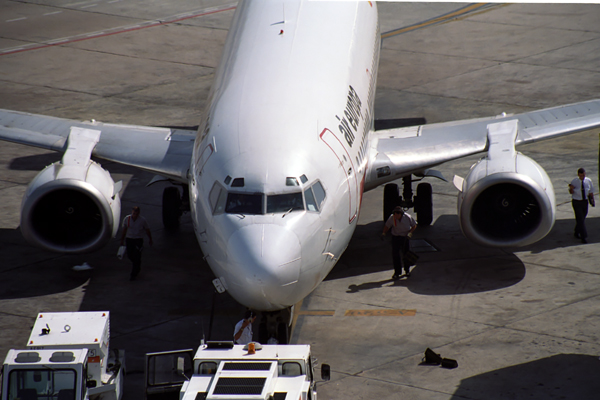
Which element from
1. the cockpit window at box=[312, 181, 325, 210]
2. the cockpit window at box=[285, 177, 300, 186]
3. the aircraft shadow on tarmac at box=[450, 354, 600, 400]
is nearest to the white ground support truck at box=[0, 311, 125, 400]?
the cockpit window at box=[285, 177, 300, 186]

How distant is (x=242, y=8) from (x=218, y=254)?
11314 mm

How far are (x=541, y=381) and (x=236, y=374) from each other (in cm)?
609

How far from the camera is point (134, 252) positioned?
20.5 m

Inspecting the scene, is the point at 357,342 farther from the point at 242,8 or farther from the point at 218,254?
the point at 242,8

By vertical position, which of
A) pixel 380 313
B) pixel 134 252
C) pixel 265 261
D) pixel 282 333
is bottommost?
pixel 282 333

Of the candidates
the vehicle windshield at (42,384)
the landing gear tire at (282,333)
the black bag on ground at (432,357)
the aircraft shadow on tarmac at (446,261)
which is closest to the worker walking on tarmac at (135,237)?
the aircraft shadow on tarmac at (446,261)

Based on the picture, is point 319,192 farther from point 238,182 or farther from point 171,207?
point 171,207

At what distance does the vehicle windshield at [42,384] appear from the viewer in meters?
13.5

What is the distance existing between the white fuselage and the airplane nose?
0.02m

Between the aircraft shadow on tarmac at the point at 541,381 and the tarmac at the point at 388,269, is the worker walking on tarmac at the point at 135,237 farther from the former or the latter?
the aircraft shadow on tarmac at the point at 541,381

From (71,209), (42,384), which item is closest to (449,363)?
(42,384)

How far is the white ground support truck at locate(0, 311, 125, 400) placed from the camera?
532 inches

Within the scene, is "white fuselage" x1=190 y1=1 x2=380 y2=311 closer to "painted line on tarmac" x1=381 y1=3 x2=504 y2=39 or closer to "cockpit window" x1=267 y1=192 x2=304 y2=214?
"cockpit window" x1=267 y1=192 x2=304 y2=214

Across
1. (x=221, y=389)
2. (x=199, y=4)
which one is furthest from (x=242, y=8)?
(x=199, y=4)
